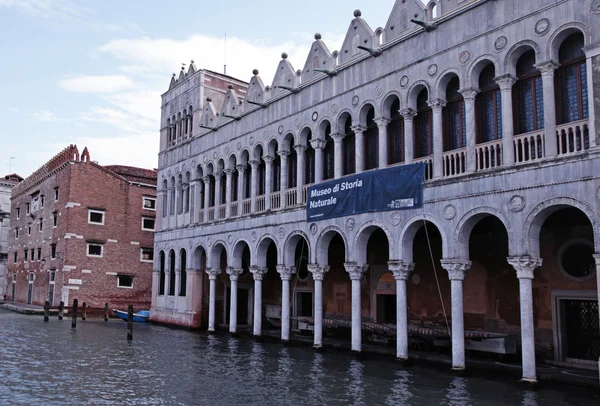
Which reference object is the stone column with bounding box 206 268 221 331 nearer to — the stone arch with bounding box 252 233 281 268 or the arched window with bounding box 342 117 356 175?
the stone arch with bounding box 252 233 281 268

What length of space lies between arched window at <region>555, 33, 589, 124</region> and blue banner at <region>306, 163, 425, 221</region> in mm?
3685

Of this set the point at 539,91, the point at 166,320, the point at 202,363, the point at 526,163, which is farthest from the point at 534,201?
the point at 166,320

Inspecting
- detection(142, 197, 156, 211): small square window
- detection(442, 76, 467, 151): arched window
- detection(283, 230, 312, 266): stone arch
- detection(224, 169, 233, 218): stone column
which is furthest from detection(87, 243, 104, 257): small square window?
detection(442, 76, 467, 151): arched window

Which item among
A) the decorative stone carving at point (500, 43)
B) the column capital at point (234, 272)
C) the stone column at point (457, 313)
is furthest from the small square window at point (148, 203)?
the decorative stone carving at point (500, 43)

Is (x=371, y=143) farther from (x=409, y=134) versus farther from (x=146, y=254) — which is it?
(x=146, y=254)

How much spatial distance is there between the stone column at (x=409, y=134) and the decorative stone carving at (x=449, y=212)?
1932 mm

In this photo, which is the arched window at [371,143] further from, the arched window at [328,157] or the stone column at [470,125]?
the stone column at [470,125]

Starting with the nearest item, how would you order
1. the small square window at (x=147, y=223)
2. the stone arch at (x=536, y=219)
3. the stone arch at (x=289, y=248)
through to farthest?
the stone arch at (x=536, y=219), the stone arch at (x=289, y=248), the small square window at (x=147, y=223)

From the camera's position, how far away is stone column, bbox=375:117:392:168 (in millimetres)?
16953

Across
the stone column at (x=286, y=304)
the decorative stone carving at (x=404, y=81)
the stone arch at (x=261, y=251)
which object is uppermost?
the decorative stone carving at (x=404, y=81)

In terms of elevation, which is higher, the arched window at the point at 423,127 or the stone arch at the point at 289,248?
the arched window at the point at 423,127

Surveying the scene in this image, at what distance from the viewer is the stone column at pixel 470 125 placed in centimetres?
1441

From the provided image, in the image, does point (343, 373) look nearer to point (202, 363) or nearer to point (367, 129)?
point (202, 363)

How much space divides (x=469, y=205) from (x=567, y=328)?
4.10m
